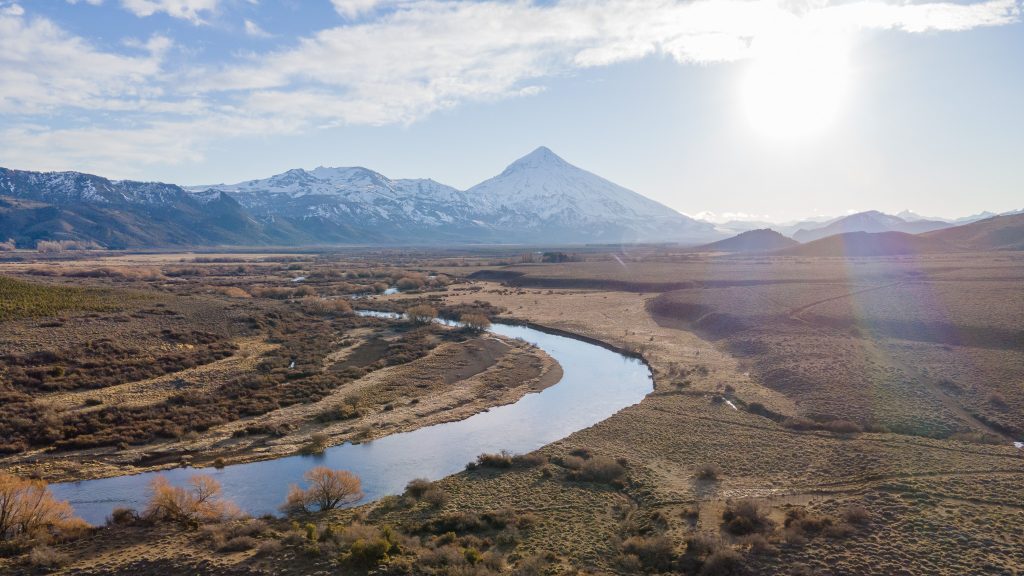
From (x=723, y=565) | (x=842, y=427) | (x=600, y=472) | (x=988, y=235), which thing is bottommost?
(x=723, y=565)

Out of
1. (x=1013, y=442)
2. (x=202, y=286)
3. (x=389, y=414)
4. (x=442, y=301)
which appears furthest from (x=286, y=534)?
(x=202, y=286)

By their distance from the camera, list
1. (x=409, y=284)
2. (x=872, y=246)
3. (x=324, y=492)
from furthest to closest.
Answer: (x=872, y=246), (x=409, y=284), (x=324, y=492)

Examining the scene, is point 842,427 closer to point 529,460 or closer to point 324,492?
point 529,460

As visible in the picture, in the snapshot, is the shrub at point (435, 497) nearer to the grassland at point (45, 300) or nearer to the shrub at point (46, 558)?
the shrub at point (46, 558)

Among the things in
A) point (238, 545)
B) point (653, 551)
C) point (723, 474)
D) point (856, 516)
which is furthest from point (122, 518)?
point (856, 516)

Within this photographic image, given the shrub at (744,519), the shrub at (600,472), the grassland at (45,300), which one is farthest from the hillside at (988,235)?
the grassland at (45,300)

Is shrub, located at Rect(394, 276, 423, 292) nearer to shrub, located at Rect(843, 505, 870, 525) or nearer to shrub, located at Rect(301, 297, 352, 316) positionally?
shrub, located at Rect(301, 297, 352, 316)

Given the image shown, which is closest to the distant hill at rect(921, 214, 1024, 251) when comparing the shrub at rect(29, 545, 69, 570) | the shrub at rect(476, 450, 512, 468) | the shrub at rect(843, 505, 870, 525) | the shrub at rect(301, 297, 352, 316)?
the shrub at rect(301, 297, 352, 316)
